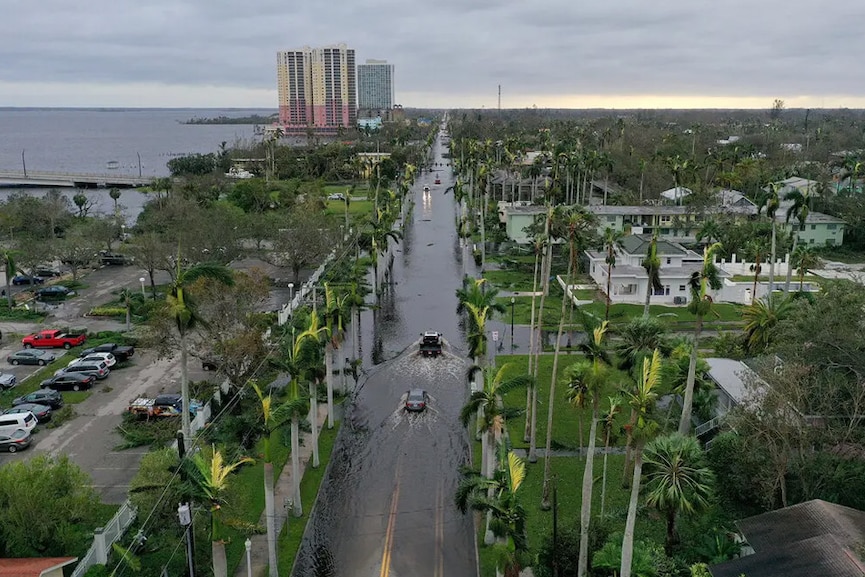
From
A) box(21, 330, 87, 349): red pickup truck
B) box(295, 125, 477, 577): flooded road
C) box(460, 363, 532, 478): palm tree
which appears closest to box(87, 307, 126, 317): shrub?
box(21, 330, 87, 349): red pickup truck

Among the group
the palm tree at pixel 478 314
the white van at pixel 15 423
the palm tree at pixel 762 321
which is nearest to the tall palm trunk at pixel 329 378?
the palm tree at pixel 478 314

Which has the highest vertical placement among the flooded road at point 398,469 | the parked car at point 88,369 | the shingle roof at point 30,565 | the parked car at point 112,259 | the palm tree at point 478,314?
the palm tree at point 478,314

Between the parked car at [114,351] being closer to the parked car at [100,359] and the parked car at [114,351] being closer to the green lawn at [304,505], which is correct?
the parked car at [100,359]

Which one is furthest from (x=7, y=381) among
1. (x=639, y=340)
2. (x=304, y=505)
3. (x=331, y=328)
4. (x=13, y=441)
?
(x=639, y=340)

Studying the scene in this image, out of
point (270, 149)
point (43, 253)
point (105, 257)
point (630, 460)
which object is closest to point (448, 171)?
point (270, 149)

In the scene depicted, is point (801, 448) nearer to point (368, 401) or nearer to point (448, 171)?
point (368, 401)

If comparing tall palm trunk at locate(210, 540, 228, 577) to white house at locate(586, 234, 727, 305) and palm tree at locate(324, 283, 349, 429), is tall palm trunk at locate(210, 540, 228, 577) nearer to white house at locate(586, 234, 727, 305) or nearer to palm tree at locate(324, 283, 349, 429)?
palm tree at locate(324, 283, 349, 429)

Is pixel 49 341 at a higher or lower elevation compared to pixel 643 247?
lower

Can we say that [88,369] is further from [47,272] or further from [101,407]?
[47,272]
